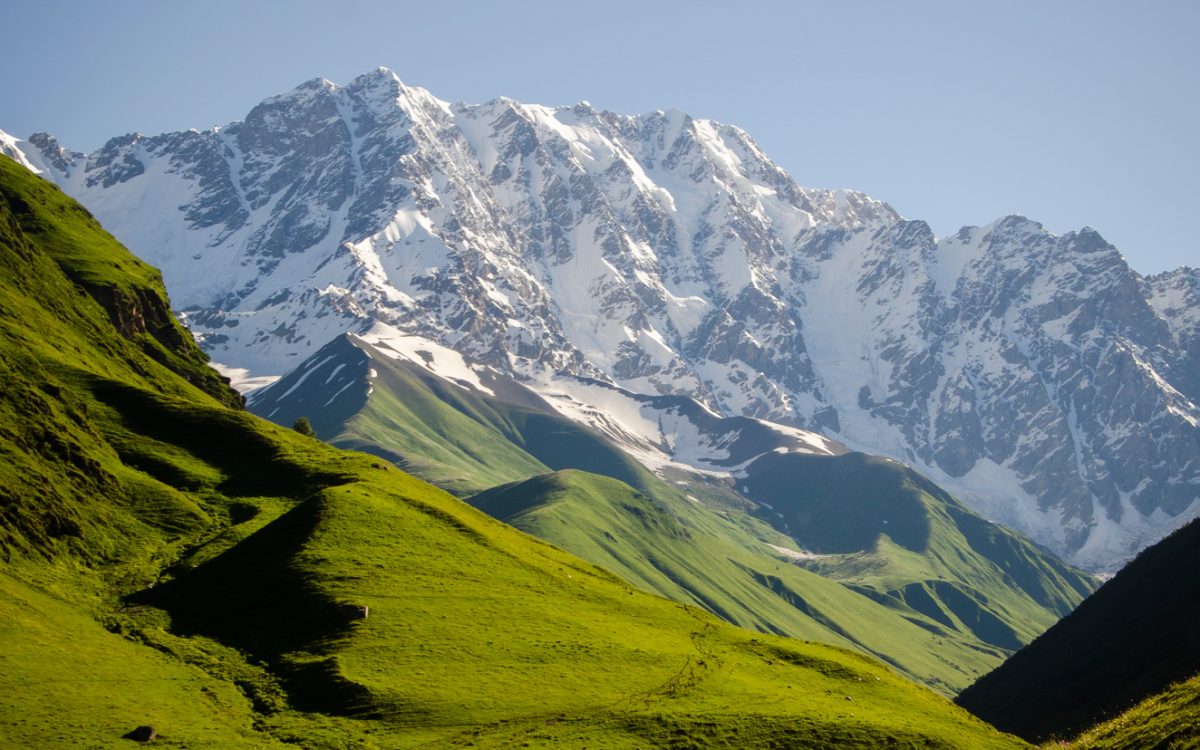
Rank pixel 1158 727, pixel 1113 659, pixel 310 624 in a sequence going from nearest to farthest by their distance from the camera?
1. pixel 1158 727
2. pixel 310 624
3. pixel 1113 659

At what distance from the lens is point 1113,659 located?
174375 mm

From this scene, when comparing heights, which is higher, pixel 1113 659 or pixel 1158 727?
pixel 1158 727

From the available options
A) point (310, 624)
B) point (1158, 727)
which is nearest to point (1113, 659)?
point (310, 624)

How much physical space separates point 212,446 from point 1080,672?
133 metres

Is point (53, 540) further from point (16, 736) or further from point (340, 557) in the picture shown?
point (16, 736)

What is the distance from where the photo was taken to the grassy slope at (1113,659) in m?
160

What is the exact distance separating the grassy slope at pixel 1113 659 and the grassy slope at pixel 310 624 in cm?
6519

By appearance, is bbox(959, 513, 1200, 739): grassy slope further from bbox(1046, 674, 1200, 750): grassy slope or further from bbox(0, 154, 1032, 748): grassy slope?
bbox(1046, 674, 1200, 750): grassy slope

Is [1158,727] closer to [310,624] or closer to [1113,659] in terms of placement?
[310,624]

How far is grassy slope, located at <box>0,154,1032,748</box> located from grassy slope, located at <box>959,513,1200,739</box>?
214 feet

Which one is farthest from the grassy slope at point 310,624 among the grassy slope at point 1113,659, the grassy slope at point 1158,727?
the grassy slope at point 1113,659

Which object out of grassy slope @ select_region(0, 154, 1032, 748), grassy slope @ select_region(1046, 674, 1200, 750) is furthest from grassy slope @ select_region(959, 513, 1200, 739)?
A: grassy slope @ select_region(1046, 674, 1200, 750)

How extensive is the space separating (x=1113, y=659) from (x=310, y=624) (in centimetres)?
13139

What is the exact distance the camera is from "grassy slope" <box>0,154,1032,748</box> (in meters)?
79.6
